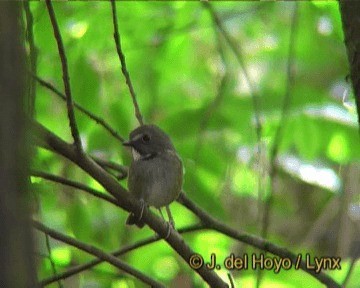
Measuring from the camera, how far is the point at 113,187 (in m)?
2.06

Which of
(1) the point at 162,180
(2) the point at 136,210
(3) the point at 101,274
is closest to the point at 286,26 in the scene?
(1) the point at 162,180

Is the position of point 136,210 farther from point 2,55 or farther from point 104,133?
point 2,55

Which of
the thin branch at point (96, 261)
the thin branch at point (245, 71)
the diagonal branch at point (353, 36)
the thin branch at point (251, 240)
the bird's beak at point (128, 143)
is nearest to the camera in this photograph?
the diagonal branch at point (353, 36)

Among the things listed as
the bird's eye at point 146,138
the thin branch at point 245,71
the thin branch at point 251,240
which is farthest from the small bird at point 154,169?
the thin branch at point 245,71

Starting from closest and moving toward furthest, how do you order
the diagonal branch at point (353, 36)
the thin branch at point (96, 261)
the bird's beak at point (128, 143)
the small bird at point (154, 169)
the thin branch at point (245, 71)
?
the diagonal branch at point (353, 36)
the thin branch at point (96, 261)
the small bird at point (154, 169)
the bird's beak at point (128, 143)
the thin branch at point (245, 71)

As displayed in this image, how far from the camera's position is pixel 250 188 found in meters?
5.04

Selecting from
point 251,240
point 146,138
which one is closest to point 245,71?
point 146,138

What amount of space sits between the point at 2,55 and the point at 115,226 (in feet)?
10.3

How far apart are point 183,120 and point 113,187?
4.41 ft

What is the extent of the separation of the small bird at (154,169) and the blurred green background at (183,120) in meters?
0.11

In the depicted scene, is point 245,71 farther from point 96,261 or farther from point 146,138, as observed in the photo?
point 96,261

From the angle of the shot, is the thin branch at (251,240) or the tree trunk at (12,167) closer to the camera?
the tree trunk at (12,167)

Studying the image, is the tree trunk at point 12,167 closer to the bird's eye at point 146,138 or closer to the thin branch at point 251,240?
the thin branch at point 251,240

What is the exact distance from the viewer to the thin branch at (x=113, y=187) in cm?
195
